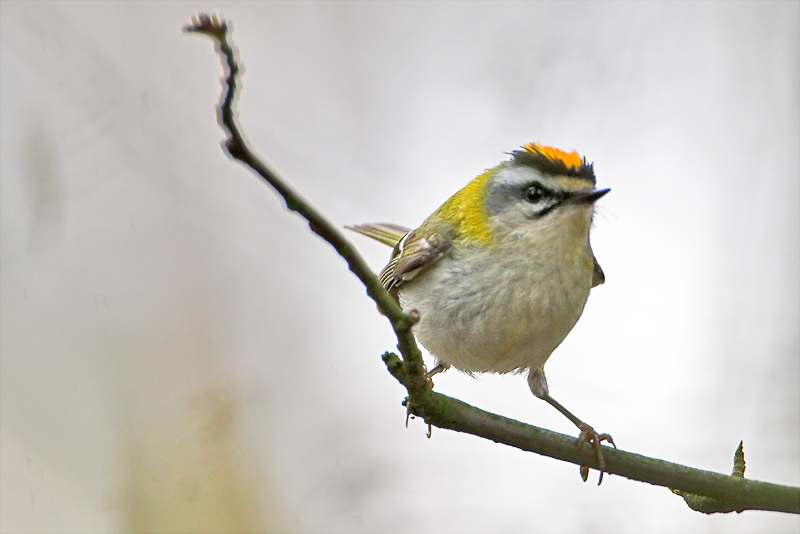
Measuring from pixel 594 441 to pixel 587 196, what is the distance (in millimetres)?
715

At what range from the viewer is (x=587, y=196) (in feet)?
7.69

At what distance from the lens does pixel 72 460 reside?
2988 millimetres

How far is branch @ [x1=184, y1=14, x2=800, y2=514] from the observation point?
150cm

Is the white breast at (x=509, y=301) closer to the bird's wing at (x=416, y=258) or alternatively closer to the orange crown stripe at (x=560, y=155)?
the bird's wing at (x=416, y=258)

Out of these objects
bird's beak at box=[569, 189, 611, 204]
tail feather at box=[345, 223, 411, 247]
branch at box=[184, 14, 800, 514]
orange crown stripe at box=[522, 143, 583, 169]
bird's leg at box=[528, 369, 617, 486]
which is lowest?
branch at box=[184, 14, 800, 514]

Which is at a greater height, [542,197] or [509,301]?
[542,197]

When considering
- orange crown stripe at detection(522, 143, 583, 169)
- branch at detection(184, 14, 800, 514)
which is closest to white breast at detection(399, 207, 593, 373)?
orange crown stripe at detection(522, 143, 583, 169)

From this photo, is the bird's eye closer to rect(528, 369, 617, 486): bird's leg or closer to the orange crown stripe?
the orange crown stripe

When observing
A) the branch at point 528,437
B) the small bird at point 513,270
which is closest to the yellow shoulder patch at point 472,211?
the small bird at point 513,270

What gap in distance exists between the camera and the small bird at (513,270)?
94.2 inches

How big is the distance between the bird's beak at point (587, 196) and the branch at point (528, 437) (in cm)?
72

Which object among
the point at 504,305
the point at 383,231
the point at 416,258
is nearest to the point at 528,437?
the point at 504,305

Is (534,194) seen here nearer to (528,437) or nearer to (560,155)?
(560,155)

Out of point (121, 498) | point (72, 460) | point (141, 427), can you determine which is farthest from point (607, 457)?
point (72, 460)
